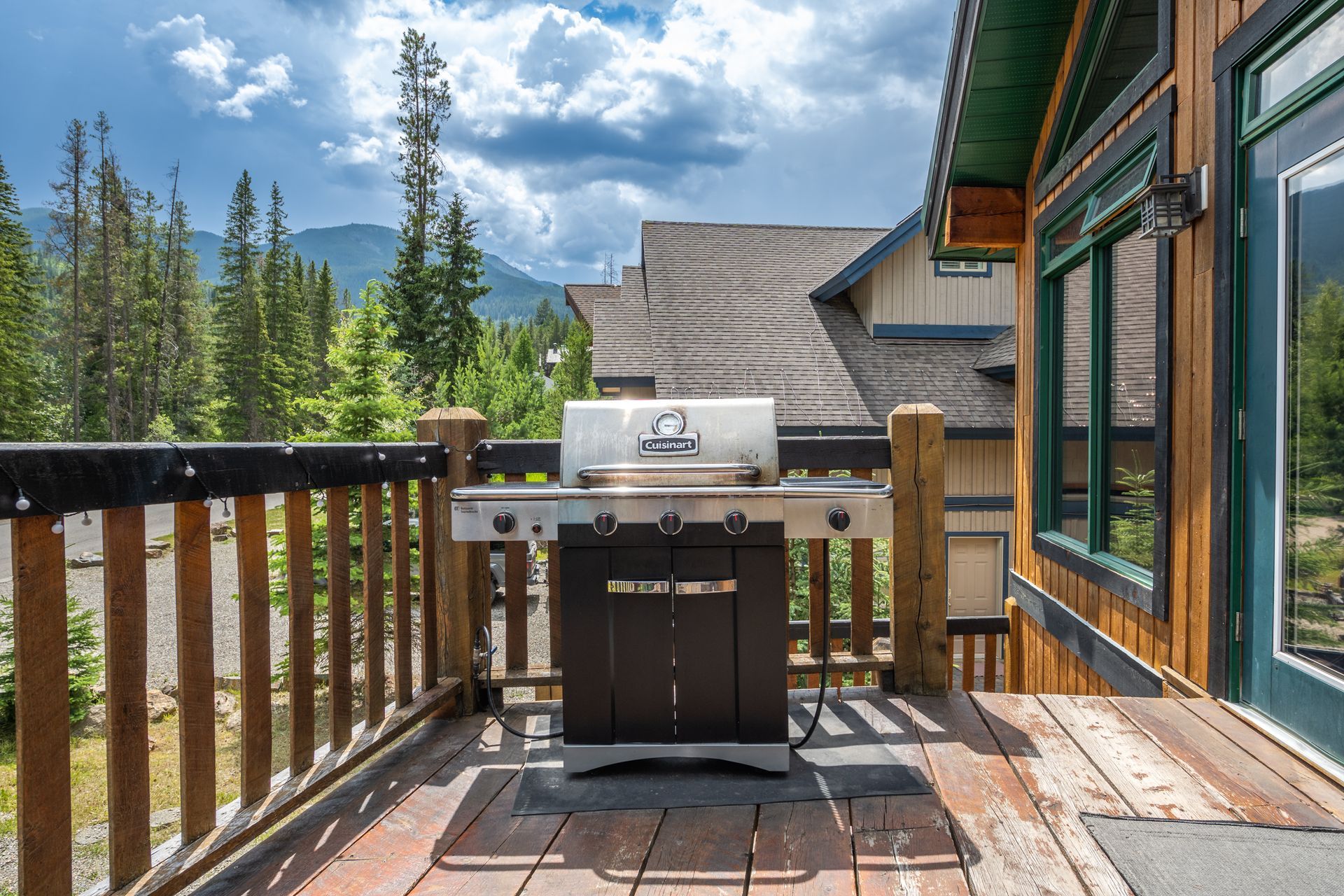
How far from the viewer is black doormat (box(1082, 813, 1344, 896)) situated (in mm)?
1485

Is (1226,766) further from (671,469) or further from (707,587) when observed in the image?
(671,469)

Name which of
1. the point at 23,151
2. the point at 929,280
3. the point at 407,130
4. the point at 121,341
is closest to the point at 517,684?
the point at 929,280

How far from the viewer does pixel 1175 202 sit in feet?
9.13

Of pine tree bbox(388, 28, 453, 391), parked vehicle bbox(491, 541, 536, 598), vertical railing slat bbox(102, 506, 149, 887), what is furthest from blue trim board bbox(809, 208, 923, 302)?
pine tree bbox(388, 28, 453, 391)

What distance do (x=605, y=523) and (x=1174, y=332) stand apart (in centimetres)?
246

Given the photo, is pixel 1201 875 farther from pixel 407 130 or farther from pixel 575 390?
pixel 407 130

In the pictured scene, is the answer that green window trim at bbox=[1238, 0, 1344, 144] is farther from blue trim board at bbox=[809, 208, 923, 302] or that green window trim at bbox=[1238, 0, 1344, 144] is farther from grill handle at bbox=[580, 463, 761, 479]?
blue trim board at bbox=[809, 208, 923, 302]

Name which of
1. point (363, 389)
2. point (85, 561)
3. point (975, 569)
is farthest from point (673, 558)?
point (85, 561)

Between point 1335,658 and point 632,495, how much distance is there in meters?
2.03

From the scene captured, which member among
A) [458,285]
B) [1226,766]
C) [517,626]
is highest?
[458,285]

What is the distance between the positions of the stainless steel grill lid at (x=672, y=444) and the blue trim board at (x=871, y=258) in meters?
8.32

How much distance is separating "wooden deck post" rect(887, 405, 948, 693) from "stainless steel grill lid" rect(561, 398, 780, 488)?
776 millimetres

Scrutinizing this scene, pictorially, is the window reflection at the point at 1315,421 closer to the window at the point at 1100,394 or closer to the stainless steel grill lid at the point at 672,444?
the window at the point at 1100,394

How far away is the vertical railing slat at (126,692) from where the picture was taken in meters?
1.34
